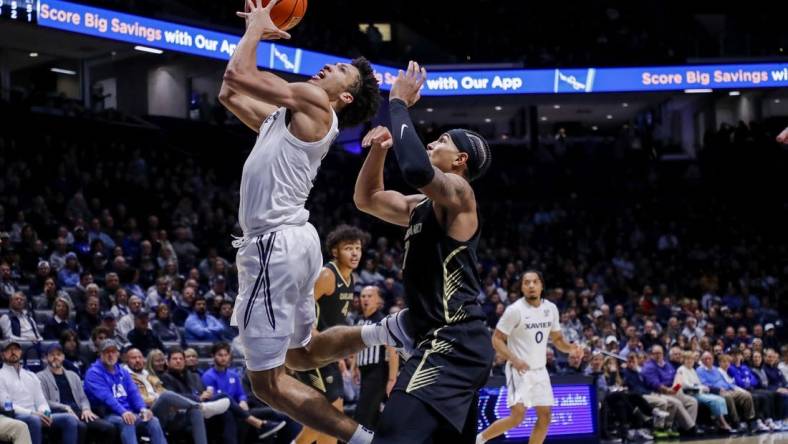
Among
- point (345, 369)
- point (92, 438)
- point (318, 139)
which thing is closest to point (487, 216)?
point (345, 369)

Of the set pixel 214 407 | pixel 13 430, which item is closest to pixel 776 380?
pixel 214 407

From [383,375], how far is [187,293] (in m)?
5.53

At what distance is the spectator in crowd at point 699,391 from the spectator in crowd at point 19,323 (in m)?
8.86

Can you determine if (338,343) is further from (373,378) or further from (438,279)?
(373,378)

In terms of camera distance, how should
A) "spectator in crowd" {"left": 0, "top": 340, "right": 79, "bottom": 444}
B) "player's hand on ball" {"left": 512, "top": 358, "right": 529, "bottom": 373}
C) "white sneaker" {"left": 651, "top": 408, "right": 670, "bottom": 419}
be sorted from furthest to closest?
1. "white sneaker" {"left": 651, "top": 408, "right": 670, "bottom": 419}
2. "spectator in crowd" {"left": 0, "top": 340, "right": 79, "bottom": 444}
3. "player's hand on ball" {"left": 512, "top": 358, "right": 529, "bottom": 373}

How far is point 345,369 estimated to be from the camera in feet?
42.8

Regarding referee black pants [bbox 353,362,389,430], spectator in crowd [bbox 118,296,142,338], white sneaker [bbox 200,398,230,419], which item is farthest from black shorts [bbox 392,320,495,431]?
spectator in crowd [bbox 118,296,142,338]

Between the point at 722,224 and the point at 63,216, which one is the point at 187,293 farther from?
the point at 722,224

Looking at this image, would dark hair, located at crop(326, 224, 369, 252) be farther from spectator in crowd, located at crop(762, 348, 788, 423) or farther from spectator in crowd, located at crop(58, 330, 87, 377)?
spectator in crowd, located at crop(762, 348, 788, 423)

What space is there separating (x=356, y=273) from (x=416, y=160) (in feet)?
44.7

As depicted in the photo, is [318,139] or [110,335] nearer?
[318,139]

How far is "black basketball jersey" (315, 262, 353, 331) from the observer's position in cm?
857

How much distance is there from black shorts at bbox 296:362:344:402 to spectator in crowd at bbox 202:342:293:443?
11.7ft

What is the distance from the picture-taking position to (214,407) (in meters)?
11.6
